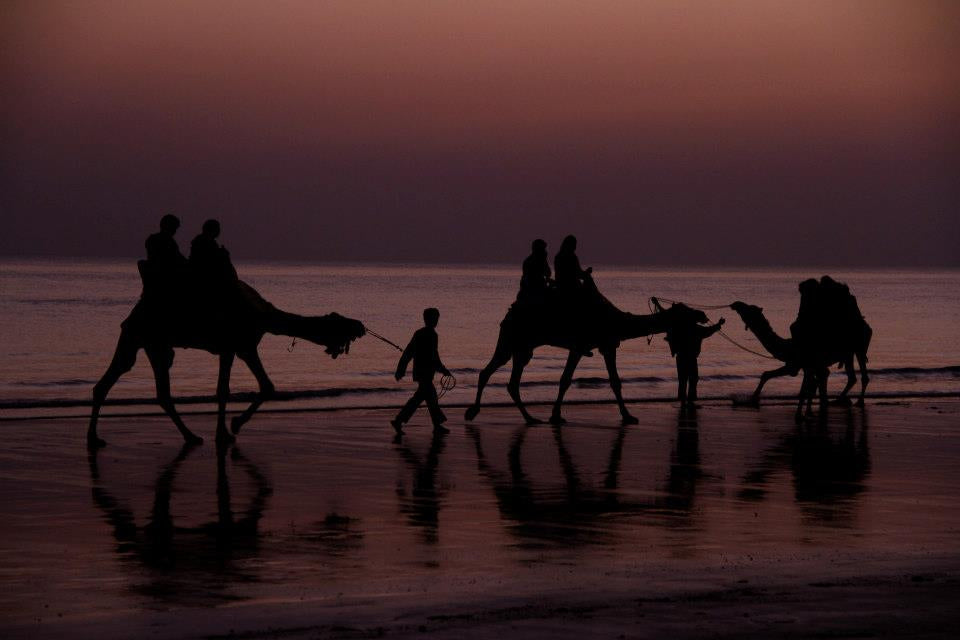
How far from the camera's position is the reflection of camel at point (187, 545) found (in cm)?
943

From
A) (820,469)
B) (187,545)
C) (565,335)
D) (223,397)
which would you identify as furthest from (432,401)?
(187,545)

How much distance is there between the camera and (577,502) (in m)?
13.4

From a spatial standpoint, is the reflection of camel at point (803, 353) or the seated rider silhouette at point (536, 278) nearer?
the seated rider silhouette at point (536, 278)

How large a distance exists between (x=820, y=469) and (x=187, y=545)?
7231 mm

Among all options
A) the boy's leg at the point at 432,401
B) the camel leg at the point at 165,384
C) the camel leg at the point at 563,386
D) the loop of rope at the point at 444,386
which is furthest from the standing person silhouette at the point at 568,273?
the camel leg at the point at 165,384

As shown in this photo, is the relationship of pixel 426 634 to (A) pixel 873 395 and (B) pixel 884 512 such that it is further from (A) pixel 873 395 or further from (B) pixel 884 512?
(A) pixel 873 395

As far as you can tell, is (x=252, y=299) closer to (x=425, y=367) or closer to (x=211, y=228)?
(x=211, y=228)

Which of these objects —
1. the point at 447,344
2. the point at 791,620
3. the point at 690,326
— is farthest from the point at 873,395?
the point at 447,344

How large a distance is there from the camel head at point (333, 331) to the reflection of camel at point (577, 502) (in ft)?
7.27

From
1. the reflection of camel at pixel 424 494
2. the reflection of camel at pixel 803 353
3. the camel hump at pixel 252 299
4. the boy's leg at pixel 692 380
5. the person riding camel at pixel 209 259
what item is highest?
the person riding camel at pixel 209 259

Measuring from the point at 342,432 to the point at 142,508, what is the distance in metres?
7.01

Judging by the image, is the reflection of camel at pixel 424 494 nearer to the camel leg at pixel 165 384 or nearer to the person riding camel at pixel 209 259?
the camel leg at pixel 165 384

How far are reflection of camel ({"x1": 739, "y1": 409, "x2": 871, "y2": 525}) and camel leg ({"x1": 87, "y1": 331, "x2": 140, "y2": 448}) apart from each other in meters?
6.61

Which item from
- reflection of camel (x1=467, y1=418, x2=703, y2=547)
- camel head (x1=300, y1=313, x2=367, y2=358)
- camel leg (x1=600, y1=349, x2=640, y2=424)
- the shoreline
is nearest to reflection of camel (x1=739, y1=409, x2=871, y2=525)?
reflection of camel (x1=467, y1=418, x2=703, y2=547)
